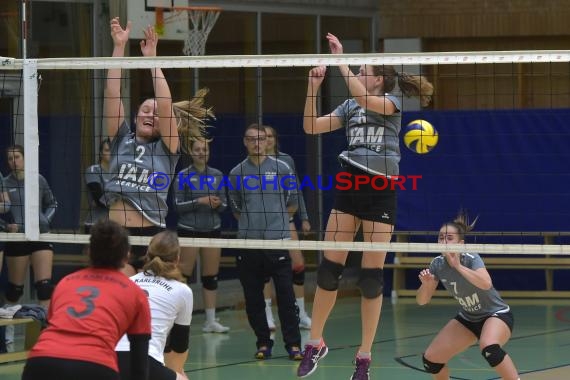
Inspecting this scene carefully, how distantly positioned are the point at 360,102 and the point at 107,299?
8.89 ft

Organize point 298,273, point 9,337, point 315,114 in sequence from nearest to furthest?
point 315,114 < point 9,337 < point 298,273

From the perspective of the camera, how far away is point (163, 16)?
13.3 metres

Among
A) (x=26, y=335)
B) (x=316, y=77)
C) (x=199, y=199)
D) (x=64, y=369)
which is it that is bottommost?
(x=26, y=335)

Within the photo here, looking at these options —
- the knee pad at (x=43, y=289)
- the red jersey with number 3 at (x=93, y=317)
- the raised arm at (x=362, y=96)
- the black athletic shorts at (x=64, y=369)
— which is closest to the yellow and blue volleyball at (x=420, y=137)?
the knee pad at (x=43, y=289)

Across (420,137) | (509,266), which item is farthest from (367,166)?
(509,266)

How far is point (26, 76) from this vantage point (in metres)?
8.45

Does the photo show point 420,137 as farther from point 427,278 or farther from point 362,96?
point 362,96

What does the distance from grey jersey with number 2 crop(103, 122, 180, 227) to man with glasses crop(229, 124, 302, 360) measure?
2.34 metres

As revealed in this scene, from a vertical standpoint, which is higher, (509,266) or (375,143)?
(375,143)

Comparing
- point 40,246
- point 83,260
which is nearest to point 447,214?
point 83,260

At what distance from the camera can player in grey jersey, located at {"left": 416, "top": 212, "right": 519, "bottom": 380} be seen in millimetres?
8555

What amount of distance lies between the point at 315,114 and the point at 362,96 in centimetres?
47

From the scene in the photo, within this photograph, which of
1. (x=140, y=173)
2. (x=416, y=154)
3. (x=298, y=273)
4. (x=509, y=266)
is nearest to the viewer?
(x=140, y=173)

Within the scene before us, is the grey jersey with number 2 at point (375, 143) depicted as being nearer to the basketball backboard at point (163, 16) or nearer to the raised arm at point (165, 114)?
the raised arm at point (165, 114)
